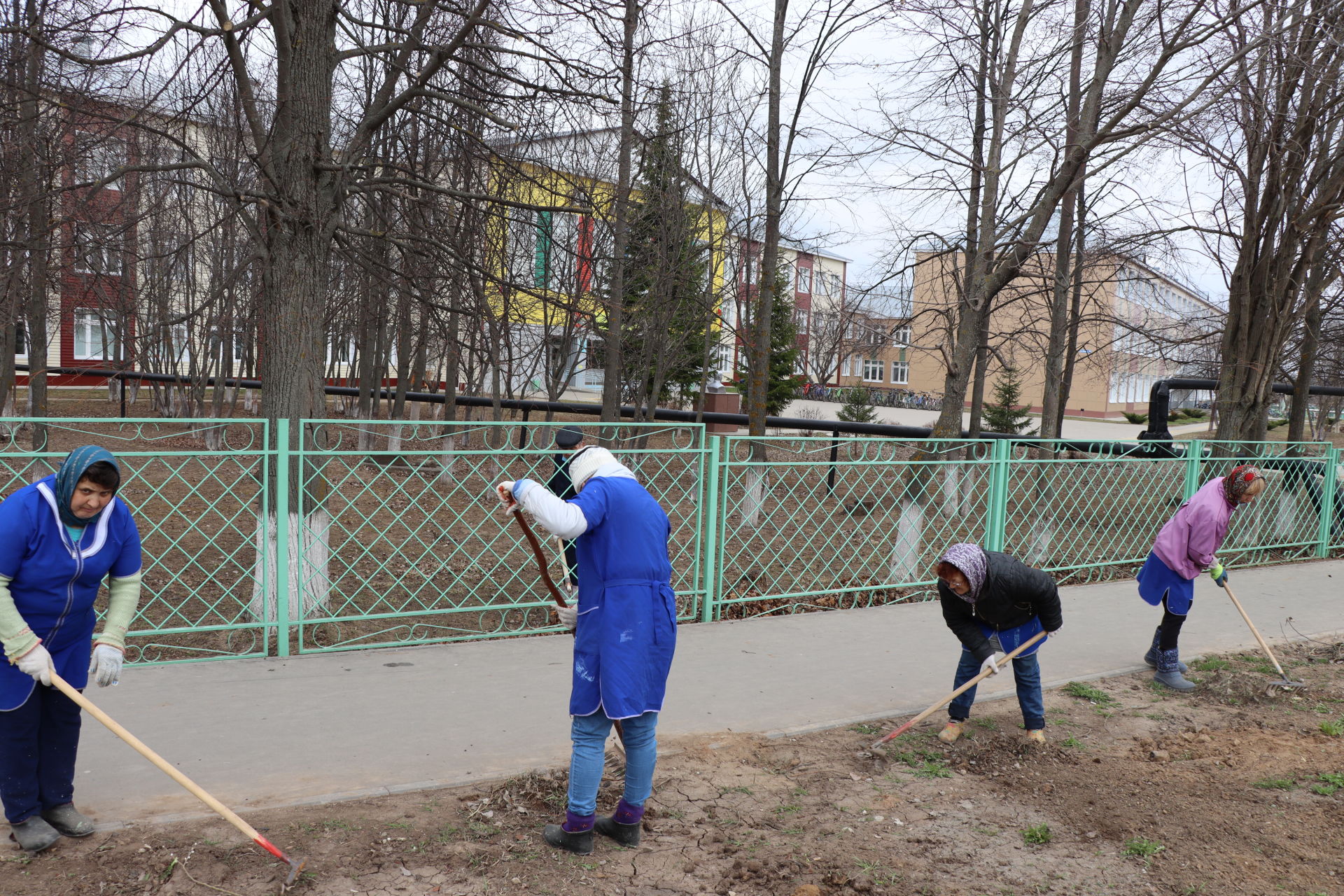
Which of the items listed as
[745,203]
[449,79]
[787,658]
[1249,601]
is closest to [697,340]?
[745,203]

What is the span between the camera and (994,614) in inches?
175

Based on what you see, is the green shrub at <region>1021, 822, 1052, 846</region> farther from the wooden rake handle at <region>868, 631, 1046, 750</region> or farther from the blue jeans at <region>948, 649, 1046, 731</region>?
the blue jeans at <region>948, 649, 1046, 731</region>

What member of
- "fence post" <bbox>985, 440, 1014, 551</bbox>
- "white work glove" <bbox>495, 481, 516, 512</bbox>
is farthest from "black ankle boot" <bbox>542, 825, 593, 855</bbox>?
"fence post" <bbox>985, 440, 1014, 551</bbox>

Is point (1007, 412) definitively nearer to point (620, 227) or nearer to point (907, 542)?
point (620, 227)

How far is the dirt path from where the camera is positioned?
3.07m

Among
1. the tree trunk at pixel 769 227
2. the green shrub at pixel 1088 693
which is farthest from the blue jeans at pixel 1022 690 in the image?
the tree trunk at pixel 769 227

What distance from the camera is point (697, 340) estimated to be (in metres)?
17.2

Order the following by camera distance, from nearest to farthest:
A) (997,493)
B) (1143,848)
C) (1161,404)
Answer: (1143,848) → (997,493) → (1161,404)

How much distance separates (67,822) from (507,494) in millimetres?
1899

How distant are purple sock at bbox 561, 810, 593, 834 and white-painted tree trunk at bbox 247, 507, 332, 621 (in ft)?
8.98

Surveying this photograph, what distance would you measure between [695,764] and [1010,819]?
132 centimetres

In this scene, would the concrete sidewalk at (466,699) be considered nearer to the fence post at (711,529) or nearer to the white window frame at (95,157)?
the fence post at (711,529)

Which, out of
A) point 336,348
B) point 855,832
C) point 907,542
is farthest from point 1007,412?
point 855,832

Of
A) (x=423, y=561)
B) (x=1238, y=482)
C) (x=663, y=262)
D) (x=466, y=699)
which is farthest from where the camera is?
(x=663, y=262)
